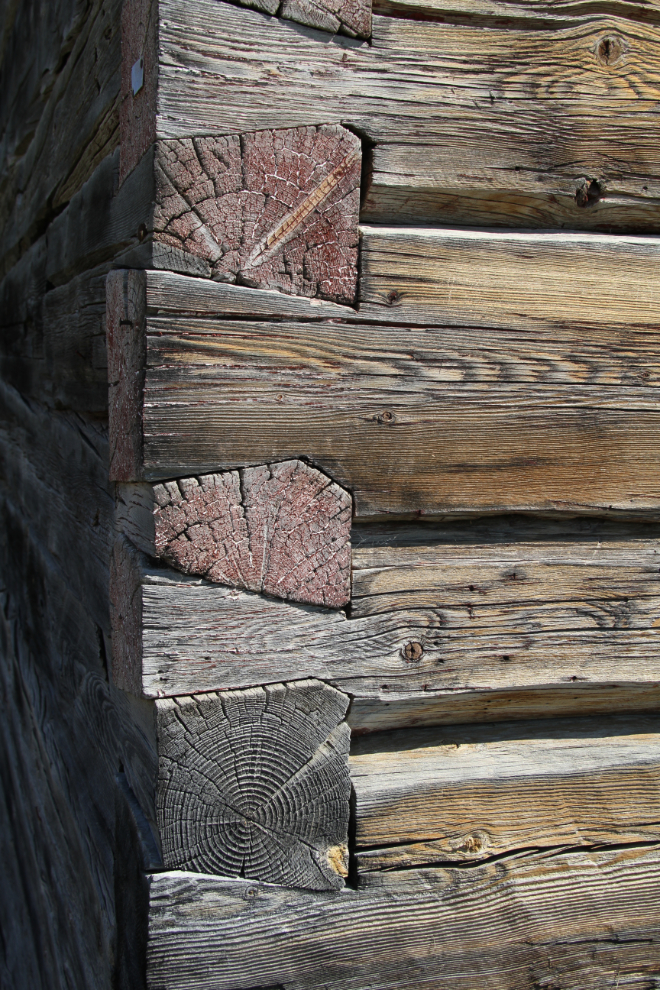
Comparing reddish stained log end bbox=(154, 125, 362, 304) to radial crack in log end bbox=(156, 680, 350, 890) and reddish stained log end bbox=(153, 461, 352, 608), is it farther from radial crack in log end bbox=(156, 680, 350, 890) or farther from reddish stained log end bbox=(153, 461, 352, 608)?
radial crack in log end bbox=(156, 680, 350, 890)

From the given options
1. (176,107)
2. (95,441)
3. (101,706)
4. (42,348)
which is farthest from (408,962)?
(42,348)

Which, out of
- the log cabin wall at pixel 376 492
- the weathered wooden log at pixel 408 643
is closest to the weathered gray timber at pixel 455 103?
the log cabin wall at pixel 376 492

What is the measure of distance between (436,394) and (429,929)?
3.23 feet

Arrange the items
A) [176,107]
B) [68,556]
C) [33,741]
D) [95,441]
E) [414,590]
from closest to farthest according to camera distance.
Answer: [176,107], [414,590], [95,441], [68,556], [33,741]

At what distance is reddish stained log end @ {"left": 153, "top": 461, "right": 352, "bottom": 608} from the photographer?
4.17 feet

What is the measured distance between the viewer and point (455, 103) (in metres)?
1.36

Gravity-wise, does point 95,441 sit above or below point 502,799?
above

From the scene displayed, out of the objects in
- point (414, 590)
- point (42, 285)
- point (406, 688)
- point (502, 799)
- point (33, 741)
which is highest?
point (42, 285)

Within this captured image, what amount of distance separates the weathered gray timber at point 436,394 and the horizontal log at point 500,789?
1.55 feet

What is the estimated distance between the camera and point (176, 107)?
1.21 m

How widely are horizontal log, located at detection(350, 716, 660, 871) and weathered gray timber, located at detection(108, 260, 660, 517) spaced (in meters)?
0.47

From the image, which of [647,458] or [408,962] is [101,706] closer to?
[408,962]

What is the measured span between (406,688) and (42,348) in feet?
5.09

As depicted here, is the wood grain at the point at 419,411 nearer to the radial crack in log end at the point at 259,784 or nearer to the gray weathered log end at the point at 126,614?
the gray weathered log end at the point at 126,614
